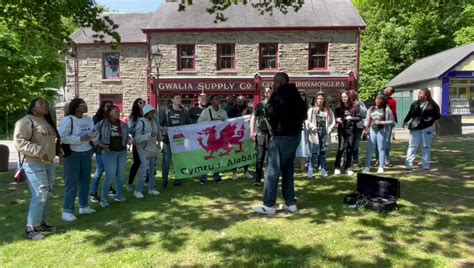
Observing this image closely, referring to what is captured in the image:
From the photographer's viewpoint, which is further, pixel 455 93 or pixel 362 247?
pixel 455 93

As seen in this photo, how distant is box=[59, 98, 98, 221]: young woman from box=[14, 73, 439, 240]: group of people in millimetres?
14

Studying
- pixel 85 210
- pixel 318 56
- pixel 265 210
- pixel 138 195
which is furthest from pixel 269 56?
pixel 265 210

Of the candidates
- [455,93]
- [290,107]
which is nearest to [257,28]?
[455,93]

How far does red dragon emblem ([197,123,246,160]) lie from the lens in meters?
8.87

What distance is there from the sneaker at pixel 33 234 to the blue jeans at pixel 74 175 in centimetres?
78

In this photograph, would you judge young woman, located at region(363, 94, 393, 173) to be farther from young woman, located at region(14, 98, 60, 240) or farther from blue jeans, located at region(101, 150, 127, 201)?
young woman, located at region(14, 98, 60, 240)

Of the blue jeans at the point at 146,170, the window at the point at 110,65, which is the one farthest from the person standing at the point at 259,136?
the window at the point at 110,65

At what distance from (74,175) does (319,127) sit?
15.9ft

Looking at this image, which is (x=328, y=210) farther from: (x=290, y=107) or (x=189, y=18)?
(x=189, y=18)

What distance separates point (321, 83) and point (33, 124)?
21.8 meters

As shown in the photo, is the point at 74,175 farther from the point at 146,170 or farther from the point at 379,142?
the point at 379,142

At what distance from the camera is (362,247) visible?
187 inches

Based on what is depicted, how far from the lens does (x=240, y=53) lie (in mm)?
26062

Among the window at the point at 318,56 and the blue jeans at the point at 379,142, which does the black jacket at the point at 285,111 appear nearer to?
the blue jeans at the point at 379,142
